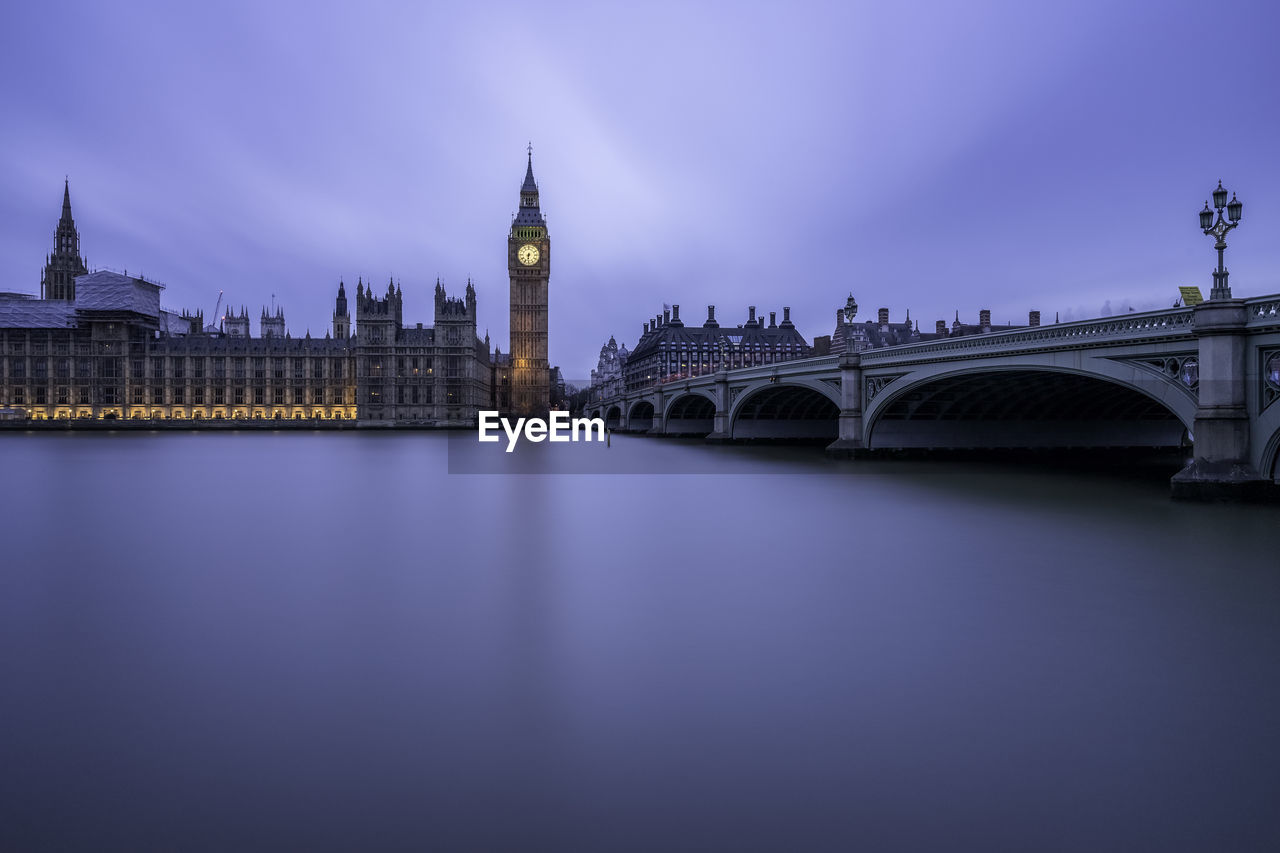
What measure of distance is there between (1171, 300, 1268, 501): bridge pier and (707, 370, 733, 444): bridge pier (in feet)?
119

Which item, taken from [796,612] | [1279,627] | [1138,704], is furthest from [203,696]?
[1279,627]

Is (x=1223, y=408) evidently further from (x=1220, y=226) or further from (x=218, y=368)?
(x=218, y=368)

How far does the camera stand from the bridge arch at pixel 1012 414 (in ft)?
101

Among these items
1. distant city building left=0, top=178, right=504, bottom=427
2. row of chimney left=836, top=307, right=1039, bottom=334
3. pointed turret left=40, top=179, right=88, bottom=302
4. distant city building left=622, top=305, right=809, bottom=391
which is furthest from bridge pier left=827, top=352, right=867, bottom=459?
pointed turret left=40, top=179, right=88, bottom=302

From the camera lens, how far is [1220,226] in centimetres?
1689

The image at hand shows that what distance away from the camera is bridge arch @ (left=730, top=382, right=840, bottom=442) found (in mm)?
52031

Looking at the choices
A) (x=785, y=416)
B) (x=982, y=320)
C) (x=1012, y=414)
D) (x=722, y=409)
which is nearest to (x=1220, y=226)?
(x=1012, y=414)

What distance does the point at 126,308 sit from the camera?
9869cm

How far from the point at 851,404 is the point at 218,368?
96.5m

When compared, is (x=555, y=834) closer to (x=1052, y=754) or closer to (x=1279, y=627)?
(x=1052, y=754)

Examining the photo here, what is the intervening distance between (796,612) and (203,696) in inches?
245

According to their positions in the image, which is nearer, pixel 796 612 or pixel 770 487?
pixel 796 612

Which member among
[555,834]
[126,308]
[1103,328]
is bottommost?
[555,834]

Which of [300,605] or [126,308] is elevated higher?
[126,308]
